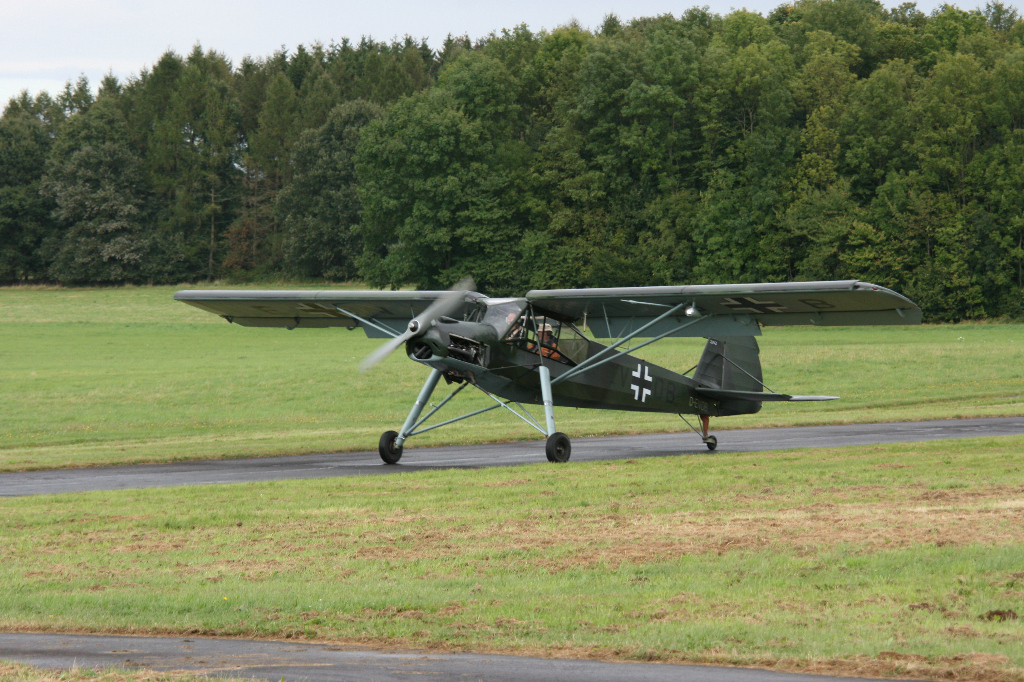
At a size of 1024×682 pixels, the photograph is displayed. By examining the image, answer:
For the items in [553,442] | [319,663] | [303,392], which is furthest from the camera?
[303,392]

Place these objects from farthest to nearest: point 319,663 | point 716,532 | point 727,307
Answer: point 727,307
point 716,532
point 319,663

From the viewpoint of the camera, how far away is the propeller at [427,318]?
17109 millimetres

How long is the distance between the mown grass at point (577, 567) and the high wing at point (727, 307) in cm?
369

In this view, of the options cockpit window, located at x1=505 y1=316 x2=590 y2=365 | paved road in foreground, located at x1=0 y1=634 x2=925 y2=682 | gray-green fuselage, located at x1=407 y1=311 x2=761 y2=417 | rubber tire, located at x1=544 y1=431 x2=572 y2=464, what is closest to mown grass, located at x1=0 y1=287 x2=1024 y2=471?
gray-green fuselage, located at x1=407 y1=311 x2=761 y2=417

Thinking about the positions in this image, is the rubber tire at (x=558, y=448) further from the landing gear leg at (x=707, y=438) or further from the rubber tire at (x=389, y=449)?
the landing gear leg at (x=707, y=438)

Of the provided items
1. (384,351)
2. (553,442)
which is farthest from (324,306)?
(553,442)

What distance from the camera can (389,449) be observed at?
62.9ft

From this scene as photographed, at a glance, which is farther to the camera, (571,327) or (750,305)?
(571,327)

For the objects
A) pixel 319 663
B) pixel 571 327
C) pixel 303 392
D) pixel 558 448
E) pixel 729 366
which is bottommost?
pixel 303 392

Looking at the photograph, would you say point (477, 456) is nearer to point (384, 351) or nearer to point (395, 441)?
point (395, 441)

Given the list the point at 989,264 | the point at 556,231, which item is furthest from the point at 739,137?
the point at 989,264

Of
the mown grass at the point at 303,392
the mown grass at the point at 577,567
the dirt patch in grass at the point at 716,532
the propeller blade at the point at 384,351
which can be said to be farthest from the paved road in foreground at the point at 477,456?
the dirt patch in grass at the point at 716,532

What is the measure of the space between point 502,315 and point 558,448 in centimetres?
248

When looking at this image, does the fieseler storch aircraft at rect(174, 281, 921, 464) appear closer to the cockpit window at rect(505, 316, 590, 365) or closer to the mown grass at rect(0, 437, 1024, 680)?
the cockpit window at rect(505, 316, 590, 365)
